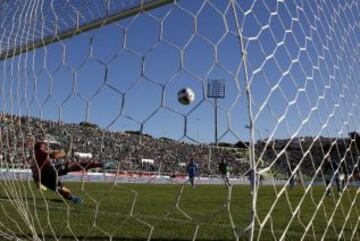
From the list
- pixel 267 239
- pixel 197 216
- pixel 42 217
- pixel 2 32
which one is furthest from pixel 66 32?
pixel 197 216

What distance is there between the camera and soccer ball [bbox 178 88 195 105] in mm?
1956

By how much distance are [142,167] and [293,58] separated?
1376 cm

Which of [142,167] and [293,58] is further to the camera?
[142,167]

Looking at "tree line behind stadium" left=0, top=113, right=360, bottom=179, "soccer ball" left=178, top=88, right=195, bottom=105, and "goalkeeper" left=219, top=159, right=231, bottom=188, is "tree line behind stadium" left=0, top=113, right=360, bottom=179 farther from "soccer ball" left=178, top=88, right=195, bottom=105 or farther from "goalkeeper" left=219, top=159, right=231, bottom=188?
"soccer ball" left=178, top=88, right=195, bottom=105

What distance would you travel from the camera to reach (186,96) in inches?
79.4

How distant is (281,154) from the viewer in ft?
7.61

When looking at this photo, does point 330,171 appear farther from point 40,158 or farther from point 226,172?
point 226,172

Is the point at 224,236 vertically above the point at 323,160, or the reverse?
the point at 323,160

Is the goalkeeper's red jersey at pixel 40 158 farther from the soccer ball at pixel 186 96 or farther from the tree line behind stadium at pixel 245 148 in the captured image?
the soccer ball at pixel 186 96

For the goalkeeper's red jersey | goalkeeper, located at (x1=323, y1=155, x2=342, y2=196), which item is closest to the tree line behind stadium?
goalkeeper, located at (x1=323, y1=155, x2=342, y2=196)

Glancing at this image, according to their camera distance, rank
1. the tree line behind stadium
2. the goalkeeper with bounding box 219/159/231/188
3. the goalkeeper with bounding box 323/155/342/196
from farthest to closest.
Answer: the goalkeeper with bounding box 323/155/342/196
the goalkeeper with bounding box 219/159/231/188
the tree line behind stadium

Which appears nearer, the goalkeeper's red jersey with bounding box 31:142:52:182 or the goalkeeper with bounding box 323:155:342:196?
the goalkeeper with bounding box 323:155:342:196

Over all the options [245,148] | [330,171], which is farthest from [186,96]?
[330,171]

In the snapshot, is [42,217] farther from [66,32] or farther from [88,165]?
[66,32]
